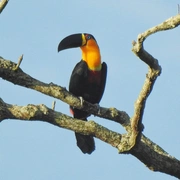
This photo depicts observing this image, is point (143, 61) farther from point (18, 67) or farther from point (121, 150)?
point (18, 67)

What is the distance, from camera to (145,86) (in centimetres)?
542

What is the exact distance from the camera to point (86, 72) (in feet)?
30.2

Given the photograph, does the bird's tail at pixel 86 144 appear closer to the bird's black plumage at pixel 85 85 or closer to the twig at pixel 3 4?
the bird's black plumage at pixel 85 85

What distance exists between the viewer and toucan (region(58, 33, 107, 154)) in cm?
902

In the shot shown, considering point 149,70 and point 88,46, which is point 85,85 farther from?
point 149,70

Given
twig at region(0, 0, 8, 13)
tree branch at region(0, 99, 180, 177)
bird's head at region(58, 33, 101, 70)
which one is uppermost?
bird's head at region(58, 33, 101, 70)

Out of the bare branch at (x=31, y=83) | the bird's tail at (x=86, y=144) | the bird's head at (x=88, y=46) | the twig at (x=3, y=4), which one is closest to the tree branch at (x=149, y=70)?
the bare branch at (x=31, y=83)

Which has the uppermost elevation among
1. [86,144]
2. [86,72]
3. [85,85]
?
[86,72]

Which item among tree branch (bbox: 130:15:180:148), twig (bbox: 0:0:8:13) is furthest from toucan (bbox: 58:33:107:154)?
tree branch (bbox: 130:15:180:148)

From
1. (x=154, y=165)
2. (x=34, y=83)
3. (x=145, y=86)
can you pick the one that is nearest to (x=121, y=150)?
(x=154, y=165)

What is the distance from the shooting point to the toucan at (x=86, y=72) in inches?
355

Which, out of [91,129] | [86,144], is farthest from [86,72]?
[91,129]

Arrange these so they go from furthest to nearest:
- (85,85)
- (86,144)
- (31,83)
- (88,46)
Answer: (88,46) → (85,85) → (86,144) → (31,83)

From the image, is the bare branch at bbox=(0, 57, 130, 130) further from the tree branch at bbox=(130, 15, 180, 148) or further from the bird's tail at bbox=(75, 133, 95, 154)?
the bird's tail at bbox=(75, 133, 95, 154)
